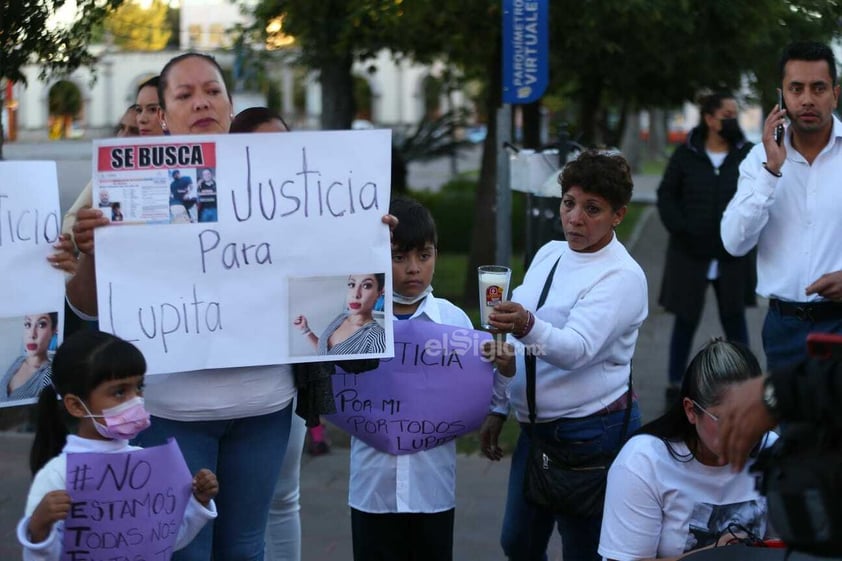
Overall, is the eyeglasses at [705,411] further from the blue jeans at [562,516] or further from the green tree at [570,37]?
the green tree at [570,37]

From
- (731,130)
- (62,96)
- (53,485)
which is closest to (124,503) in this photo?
(53,485)

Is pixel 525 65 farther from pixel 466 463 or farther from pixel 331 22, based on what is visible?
pixel 331 22

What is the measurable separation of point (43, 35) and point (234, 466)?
1.97 m

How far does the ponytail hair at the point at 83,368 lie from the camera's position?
3.08m

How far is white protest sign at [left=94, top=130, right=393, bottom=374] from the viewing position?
3.20 m

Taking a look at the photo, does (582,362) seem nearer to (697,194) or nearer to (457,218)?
(697,194)

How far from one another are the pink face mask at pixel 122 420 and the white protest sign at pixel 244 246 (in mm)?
169

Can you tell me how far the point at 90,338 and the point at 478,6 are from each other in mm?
6448

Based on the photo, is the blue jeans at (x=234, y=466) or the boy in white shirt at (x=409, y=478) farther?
the boy in white shirt at (x=409, y=478)

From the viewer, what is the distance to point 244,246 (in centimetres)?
333

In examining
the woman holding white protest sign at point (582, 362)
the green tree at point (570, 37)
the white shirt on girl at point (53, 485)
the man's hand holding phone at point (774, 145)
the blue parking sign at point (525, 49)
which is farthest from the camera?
the green tree at point (570, 37)

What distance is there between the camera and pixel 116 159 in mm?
3162

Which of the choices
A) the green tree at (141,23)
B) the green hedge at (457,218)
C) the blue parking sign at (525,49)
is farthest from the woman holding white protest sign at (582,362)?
the green hedge at (457,218)

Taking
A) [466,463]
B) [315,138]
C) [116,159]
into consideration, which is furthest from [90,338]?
[466,463]
